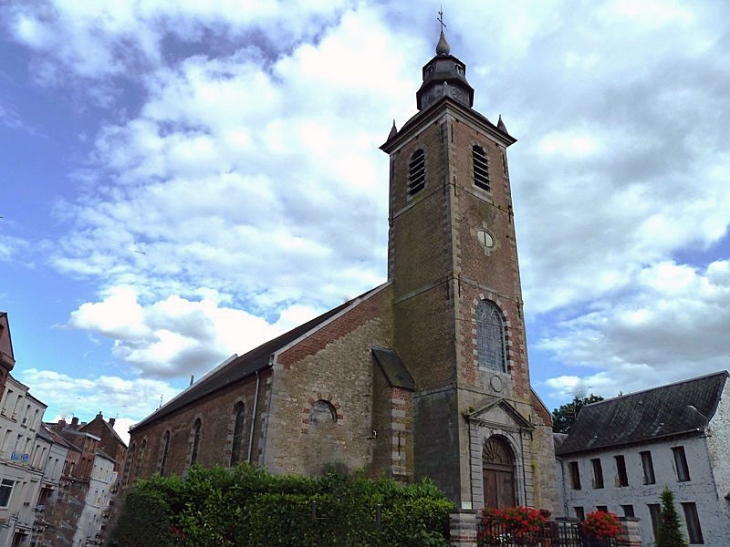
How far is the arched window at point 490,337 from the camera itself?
1911 cm

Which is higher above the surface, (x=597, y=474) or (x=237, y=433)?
(x=597, y=474)

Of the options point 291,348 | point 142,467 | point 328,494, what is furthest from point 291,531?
point 142,467

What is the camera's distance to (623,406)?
2942cm

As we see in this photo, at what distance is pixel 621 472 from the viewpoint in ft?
88.6

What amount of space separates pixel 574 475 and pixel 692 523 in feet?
24.3

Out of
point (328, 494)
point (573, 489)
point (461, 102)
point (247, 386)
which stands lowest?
point (328, 494)

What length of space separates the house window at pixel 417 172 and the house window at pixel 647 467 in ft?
54.9

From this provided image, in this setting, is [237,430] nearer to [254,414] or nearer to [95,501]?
[254,414]

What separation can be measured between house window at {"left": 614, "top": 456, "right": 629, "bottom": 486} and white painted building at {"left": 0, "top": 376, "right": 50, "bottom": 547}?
3323 cm

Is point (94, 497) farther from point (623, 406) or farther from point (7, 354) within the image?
point (623, 406)

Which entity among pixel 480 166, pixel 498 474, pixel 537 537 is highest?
pixel 480 166

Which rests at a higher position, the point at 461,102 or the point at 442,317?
the point at 461,102

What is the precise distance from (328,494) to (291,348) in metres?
7.15

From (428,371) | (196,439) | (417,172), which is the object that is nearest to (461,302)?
(428,371)
